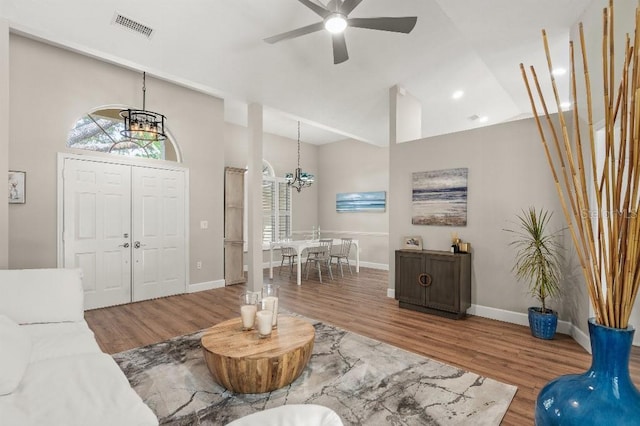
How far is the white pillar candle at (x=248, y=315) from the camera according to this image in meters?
2.52

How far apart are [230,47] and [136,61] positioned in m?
1.13

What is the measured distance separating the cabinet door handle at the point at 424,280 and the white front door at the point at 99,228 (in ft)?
13.9

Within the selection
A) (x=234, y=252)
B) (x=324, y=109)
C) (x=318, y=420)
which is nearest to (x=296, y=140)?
(x=324, y=109)

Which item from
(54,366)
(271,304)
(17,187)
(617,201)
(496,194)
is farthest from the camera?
(496,194)

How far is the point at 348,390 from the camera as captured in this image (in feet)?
7.73

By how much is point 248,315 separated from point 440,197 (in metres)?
3.17

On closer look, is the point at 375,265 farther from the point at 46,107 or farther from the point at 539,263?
the point at 46,107

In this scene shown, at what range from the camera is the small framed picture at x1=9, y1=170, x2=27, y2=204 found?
381 centimetres

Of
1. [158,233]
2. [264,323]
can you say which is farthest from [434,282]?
[158,233]

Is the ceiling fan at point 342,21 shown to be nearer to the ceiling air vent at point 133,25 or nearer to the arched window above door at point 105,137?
the ceiling air vent at point 133,25

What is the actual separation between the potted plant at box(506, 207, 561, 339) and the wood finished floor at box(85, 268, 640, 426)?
0.70 feet

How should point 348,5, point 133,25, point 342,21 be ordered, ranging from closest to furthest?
1. point 348,5
2. point 342,21
3. point 133,25

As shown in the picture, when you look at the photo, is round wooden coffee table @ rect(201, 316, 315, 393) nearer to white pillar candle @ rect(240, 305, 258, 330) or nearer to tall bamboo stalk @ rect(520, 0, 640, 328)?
white pillar candle @ rect(240, 305, 258, 330)

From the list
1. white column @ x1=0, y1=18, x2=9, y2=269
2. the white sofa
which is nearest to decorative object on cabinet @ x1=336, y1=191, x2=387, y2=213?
the white sofa
